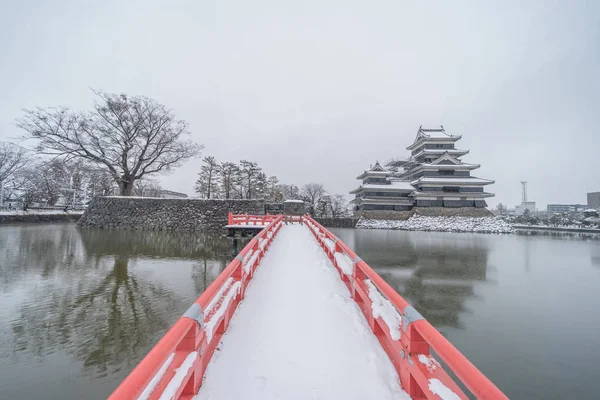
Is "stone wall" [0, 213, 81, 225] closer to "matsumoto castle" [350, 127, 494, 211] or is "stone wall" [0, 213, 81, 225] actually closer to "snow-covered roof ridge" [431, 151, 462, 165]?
"matsumoto castle" [350, 127, 494, 211]

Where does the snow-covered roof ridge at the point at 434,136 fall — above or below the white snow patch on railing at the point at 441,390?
above

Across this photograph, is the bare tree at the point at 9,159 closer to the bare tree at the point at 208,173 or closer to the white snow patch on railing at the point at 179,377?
the bare tree at the point at 208,173

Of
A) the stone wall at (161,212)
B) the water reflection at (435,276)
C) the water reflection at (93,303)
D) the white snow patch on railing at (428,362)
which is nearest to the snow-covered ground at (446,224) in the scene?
the stone wall at (161,212)

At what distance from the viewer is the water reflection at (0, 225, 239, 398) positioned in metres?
3.84

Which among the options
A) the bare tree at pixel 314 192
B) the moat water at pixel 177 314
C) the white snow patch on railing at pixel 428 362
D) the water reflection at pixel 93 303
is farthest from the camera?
the bare tree at pixel 314 192

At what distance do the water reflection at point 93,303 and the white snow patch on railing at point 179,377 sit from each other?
2210 mm

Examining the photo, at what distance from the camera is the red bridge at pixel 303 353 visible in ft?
5.10

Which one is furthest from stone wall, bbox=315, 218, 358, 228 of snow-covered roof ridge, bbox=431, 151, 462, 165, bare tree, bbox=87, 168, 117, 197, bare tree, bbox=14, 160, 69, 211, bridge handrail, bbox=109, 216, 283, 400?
bare tree, bbox=14, 160, 69, 211

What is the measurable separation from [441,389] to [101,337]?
5178mm

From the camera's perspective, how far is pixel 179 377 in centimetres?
165

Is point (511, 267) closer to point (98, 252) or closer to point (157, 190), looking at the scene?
point (98, 252)

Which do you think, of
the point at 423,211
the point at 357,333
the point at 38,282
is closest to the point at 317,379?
the point at 357,333

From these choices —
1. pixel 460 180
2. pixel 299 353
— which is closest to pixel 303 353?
pixel 299 353

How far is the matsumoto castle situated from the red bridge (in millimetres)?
32007
